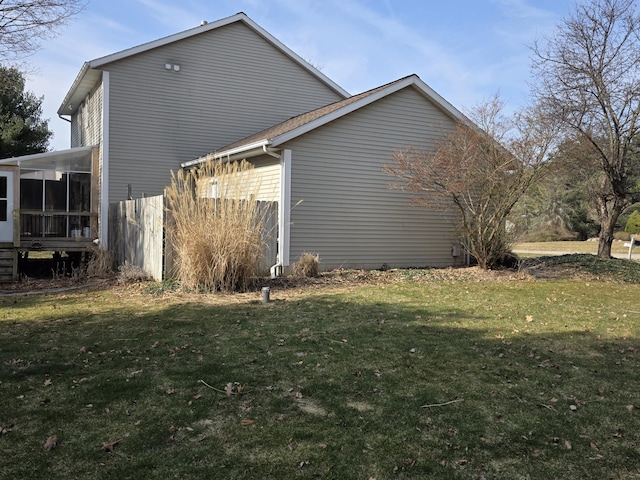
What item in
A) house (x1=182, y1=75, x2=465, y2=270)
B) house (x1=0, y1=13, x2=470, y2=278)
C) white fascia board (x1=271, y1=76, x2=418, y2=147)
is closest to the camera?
white fascia board (x1=271, y1=76, x2=418, y2=147)

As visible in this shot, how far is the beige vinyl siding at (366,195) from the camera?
1100 centimetres

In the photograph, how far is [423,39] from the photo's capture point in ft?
45.3

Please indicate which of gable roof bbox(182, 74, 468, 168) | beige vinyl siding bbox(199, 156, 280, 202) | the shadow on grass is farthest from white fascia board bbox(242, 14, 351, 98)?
the shadow on grass

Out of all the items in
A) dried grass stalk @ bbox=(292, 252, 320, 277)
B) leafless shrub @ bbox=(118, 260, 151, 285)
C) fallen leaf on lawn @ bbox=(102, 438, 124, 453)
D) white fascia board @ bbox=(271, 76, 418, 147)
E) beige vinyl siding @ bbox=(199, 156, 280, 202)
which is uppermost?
white fascia board @ bbox=(271, 76, 418, 147)

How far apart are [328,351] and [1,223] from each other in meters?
10.6

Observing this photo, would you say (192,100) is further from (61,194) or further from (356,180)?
(356,180)

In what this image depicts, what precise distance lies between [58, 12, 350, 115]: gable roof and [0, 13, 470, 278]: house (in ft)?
0.14

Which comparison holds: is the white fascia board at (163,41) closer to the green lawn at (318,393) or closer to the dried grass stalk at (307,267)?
the dried grass stalk at (307,267)

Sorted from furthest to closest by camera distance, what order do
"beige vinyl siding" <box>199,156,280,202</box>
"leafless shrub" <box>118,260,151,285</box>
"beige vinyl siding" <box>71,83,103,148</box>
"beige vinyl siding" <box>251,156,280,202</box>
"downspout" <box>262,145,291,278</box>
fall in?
"beige vinyl siding" <box>71,83,103,148</box> < "beige vinyl siding" <box>251,156,280,202</box> < "downspout" <box>262,145,291,278</box> < "leafless shrub" <box>118,260,151,285</box> < "beige vinyl siding" <box>199,156,280,202</box>

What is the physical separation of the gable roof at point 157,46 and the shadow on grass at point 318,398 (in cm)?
912

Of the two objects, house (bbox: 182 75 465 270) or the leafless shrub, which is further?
house (bbox: 182 75 465 270)

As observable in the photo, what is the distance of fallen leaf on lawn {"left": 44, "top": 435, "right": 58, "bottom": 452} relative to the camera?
286 cm

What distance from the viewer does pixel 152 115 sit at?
537 inches

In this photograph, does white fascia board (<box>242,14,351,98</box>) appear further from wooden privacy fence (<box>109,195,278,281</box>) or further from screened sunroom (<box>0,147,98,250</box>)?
wooden privacy fence (<box>109,195,278,281</box>)
